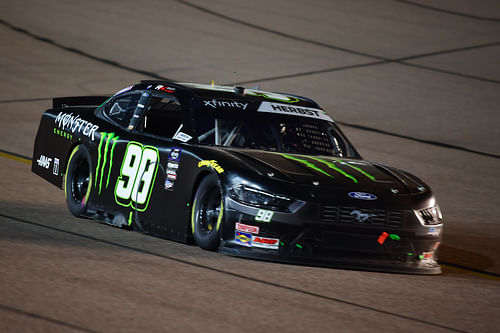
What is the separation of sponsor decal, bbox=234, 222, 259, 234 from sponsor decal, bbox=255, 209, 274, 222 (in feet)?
0.23

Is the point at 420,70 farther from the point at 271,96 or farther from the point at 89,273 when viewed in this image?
the point at 89,273

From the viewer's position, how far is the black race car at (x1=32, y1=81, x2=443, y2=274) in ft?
24.6

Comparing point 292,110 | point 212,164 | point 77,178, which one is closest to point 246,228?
point 212,164

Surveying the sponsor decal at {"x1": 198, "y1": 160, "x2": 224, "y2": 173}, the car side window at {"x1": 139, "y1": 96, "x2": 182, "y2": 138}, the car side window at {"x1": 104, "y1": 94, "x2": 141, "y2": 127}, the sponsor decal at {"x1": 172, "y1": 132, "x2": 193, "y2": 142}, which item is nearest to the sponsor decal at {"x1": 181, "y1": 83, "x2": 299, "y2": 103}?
the car side window at {"x1": 139, "y1": 96, "x2": 182, "y2": 138}

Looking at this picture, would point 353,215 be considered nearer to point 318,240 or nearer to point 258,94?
point 318,240

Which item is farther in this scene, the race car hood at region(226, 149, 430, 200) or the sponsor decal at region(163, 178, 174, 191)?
the sponsor decal at region(163, 178, 174, 191)

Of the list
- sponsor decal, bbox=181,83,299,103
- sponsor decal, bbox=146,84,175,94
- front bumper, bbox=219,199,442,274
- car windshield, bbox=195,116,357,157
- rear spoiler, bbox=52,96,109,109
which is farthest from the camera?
rear spoiler, bbox=52,96,109,109

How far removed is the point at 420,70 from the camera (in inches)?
797

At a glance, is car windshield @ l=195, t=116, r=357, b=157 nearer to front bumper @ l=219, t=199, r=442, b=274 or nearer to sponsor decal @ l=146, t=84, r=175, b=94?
sponsor decal @ l=146, t=84, r=175, b=94

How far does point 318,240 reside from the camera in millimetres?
7453

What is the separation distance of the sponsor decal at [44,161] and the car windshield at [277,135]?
7.48ft

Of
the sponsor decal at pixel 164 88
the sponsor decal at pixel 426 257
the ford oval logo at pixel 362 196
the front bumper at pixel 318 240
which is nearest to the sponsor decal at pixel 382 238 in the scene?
the front bumper at pixel 318 240

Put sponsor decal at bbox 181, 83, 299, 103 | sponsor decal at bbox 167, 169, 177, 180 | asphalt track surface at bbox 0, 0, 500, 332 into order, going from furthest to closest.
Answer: sponsor decal at bbox 181, 83, 299, 103
sponsor decal at bbox 167, 169, 177, 180
asphalt track surface at bbox 0, 0, 500, 332

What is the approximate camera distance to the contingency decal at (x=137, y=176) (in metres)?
8.52
